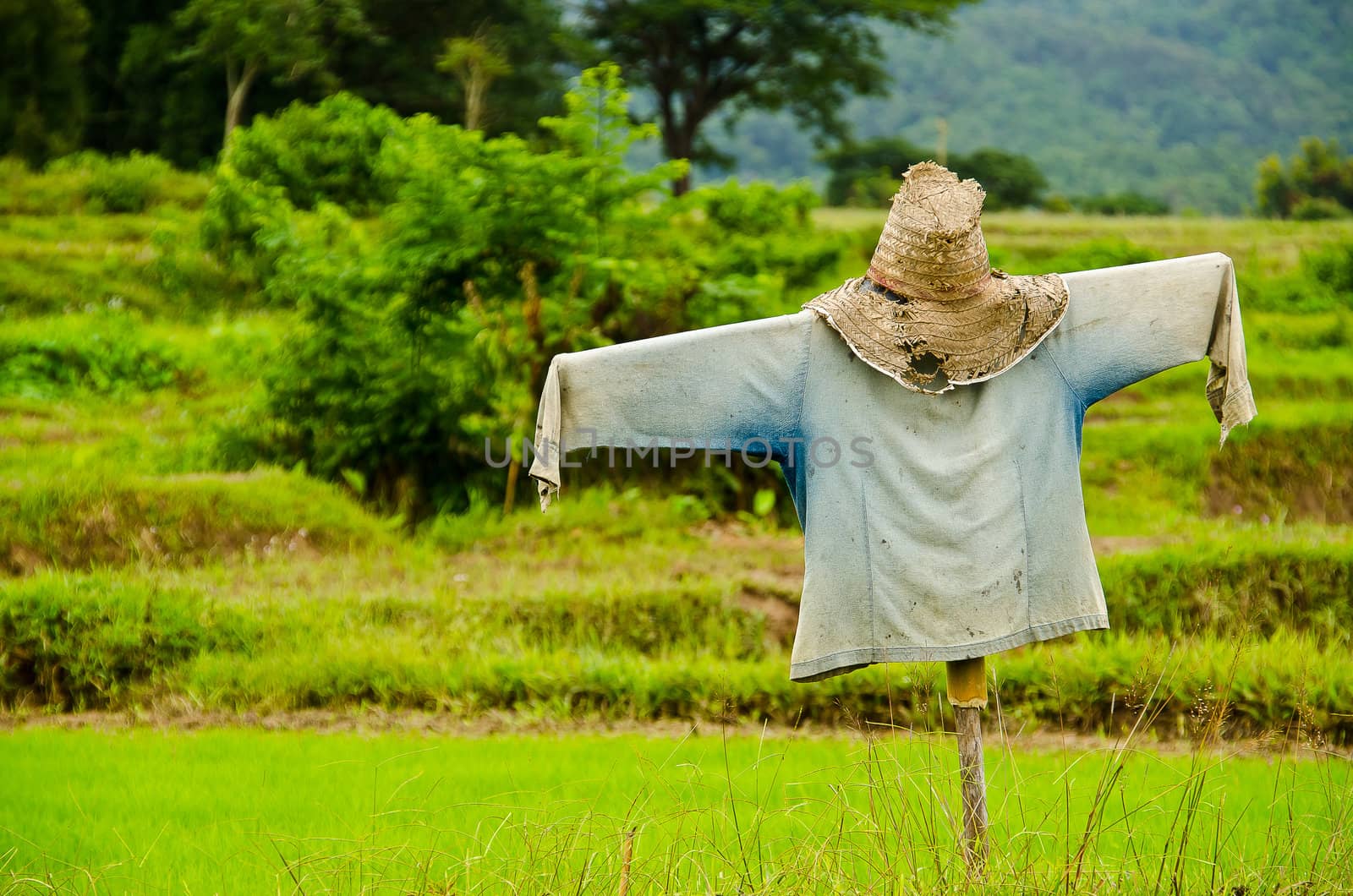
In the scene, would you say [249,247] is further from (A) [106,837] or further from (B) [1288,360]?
(B) [1288,360]

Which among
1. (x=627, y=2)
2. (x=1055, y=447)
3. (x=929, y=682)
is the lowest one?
(x=929, y=682)

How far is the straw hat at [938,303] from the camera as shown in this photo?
3.09 m

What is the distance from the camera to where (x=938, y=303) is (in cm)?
315

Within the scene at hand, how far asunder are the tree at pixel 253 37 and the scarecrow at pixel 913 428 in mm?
18326

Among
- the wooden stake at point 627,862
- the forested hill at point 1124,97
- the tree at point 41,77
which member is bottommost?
the wooden stake at point 627,862

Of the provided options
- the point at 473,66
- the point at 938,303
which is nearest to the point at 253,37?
the point at 473,66

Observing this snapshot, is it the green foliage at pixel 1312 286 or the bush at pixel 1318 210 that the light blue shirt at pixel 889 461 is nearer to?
the green foliage at pixel 1312 286

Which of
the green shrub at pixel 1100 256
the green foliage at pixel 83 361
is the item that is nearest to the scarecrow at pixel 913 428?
the green foliage at pixel 83 361

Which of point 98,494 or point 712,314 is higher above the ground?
point 712,314

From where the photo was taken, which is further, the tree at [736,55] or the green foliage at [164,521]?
the tree at [736,55]

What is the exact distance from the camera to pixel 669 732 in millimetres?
5770

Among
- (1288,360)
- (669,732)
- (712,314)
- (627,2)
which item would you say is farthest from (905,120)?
(669,732)

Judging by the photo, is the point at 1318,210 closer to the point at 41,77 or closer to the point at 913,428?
the point at 41,77

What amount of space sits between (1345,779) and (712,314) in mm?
5821
